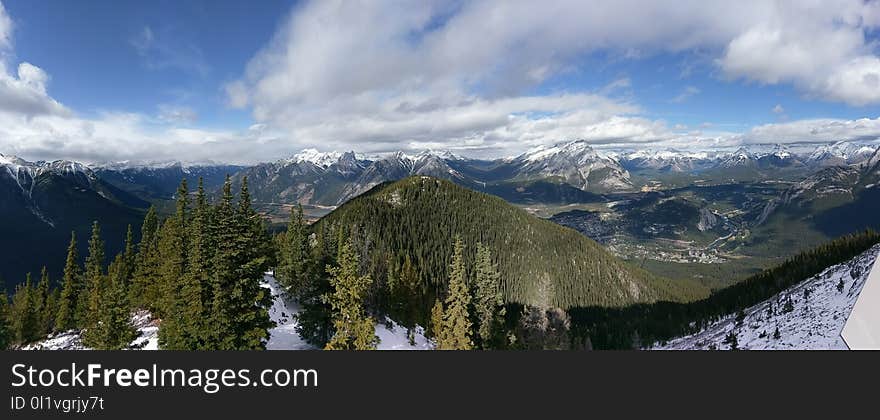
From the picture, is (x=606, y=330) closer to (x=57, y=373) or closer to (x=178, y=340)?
(x=178, y=340)

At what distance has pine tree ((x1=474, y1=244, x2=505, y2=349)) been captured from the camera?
47.6 m

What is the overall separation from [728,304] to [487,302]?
119 meters

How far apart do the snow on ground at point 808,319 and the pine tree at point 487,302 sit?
122ft

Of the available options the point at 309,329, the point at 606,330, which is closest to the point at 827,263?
the point at 606,330

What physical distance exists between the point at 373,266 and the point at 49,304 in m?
55.2

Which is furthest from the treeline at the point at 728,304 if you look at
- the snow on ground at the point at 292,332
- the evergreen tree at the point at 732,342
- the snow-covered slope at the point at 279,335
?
the snow-covered slope at the point at 279,335

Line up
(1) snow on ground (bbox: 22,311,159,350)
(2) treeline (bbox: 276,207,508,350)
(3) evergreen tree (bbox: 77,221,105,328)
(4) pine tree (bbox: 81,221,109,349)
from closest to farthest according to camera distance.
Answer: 1. (2) treeline (bbox: 276,207,508,350)
2. (4) pine tree (bbox: 81,221,109,349)
3. (1) snow on ground (bbox: 22,311,159,350)
4. (3) evergreen tree (bbox: 77,221,105,328)

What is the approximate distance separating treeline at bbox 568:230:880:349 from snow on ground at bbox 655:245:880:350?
22914 millimetres

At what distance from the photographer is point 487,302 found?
50.0 m

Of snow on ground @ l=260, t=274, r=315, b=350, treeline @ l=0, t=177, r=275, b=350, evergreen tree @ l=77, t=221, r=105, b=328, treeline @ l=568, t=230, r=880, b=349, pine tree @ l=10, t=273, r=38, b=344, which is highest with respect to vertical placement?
treeline @ l=0, t=177, r=275, b=350

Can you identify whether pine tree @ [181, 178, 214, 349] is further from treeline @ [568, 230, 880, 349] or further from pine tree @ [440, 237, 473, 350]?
treeline @ [568, 230, 880, 349]

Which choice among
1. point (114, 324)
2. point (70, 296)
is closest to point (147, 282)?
point (70, 296)

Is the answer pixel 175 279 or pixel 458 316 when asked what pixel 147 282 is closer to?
pixel 175 279

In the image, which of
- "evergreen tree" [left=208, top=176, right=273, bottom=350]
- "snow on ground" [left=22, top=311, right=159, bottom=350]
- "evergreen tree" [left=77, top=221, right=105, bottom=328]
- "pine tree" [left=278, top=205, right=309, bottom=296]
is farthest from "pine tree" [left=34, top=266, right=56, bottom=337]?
"evergreen tree" [left=208, top=176, right=273, bottom=350]
